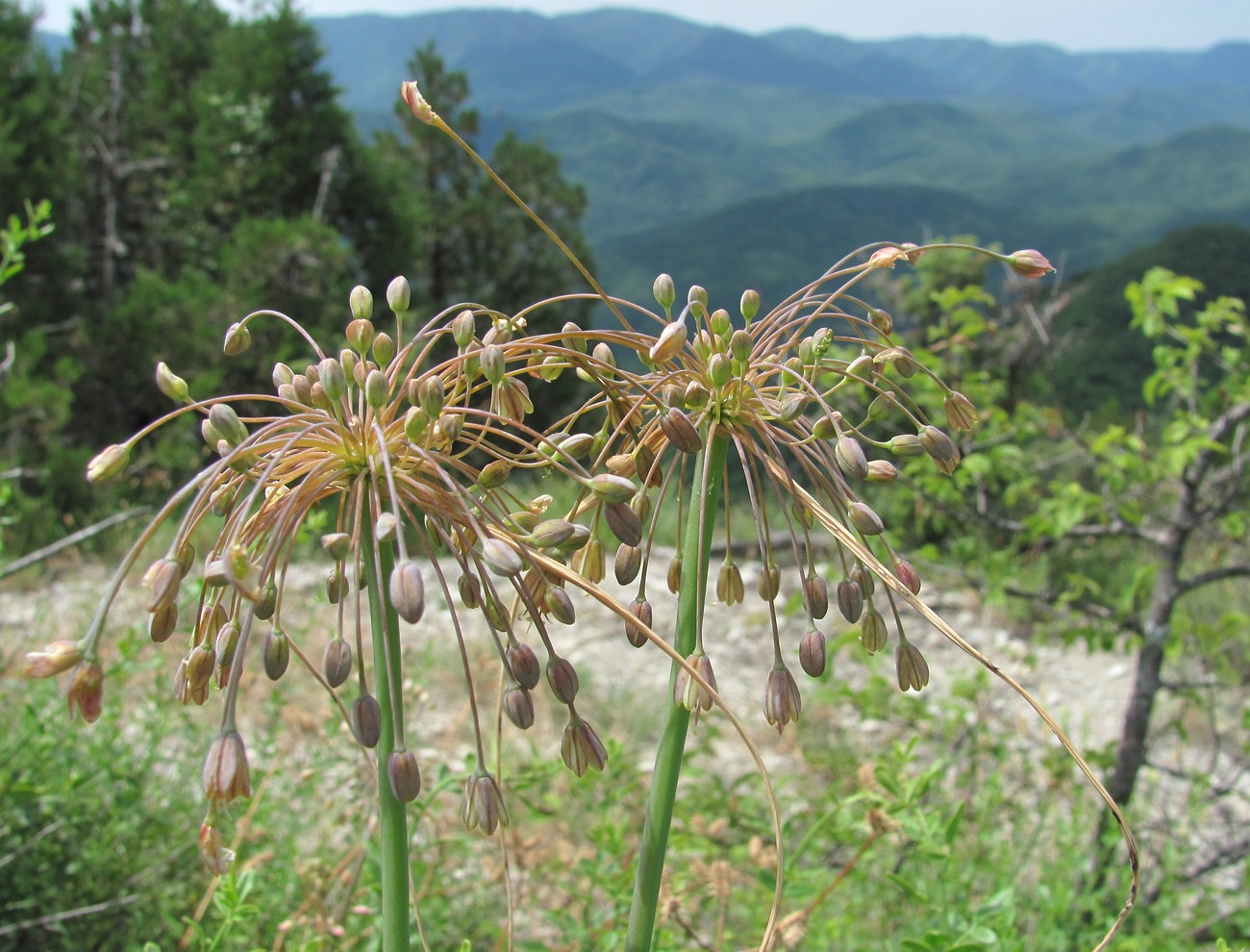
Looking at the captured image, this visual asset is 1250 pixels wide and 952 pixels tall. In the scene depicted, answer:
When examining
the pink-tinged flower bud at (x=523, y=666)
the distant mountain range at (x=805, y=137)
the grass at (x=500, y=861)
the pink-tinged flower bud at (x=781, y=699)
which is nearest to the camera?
the pink-tinged flower bud at (x=523, y=666)

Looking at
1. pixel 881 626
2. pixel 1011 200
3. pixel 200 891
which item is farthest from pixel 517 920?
pixel 1011 200

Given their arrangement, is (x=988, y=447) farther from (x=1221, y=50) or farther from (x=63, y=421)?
(x=1221, y=50)

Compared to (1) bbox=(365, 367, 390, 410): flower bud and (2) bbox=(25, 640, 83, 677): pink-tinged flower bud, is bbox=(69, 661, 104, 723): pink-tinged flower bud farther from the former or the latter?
(1) bbox=(365, 367, 390, 410): flower bud

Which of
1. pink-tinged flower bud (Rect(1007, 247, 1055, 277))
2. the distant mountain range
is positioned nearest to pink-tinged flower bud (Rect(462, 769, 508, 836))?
pink-tinged flower bud (Rect(1007, 247, 1055, 277))

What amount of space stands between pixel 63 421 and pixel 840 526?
27.7 feet

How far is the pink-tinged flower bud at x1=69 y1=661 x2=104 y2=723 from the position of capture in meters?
0.82

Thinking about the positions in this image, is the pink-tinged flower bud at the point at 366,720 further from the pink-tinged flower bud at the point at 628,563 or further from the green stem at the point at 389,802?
the pink-tinged flower bud at the point at 628,563

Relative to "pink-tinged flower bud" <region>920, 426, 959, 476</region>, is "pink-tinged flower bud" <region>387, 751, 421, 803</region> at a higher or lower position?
lower

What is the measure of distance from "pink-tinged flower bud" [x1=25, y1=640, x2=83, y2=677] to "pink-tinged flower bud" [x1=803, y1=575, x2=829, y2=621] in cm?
69

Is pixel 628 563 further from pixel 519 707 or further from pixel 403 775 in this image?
pixel 403 775

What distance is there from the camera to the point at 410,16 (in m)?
126

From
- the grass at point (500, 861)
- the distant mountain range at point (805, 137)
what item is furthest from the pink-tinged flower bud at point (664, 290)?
the distant mountain range at point (805, 137)

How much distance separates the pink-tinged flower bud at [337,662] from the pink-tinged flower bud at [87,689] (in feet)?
0.71

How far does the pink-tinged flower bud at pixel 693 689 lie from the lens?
3.13ft
